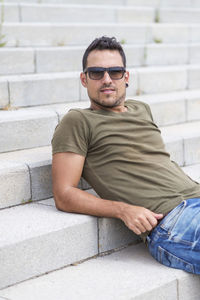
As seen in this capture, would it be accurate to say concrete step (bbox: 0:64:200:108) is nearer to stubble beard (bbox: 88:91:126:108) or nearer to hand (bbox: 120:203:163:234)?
stubble beard (bbox: 88:91:126:108)

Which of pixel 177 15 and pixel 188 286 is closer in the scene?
pixel 188 286

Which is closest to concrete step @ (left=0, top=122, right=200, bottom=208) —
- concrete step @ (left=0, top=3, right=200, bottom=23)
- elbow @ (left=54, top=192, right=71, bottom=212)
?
elbow @ (left=54, top=192, right=71, bottom=212)

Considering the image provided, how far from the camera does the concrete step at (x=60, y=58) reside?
5559 millimetres

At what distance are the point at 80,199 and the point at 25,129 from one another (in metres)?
1.17

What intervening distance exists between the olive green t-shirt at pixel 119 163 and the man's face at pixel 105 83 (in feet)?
0.27

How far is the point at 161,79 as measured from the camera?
251 inches

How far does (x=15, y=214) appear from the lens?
363 centimetres

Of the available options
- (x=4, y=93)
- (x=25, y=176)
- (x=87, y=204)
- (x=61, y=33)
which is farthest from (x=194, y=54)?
(x=87, y=204)

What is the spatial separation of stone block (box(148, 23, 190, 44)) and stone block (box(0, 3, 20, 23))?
1851 mm

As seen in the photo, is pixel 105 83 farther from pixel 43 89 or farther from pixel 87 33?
pixel 87 33

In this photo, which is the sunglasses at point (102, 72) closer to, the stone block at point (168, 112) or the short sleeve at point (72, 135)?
the short sleeve at point (72, 135)

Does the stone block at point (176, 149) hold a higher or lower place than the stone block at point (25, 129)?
lower

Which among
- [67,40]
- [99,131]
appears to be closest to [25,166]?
[99,131]

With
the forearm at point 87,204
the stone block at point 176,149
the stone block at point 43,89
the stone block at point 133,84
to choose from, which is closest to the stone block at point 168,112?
the stone block at point 133,84
